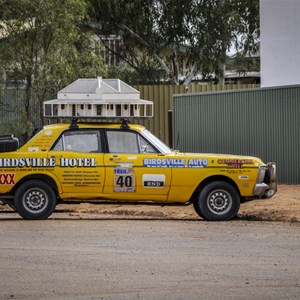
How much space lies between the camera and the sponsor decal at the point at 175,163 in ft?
55.9

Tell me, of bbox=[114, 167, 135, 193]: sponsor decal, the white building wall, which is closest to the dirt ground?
bbox=[114, 167, 135, 193]: sponsor decal

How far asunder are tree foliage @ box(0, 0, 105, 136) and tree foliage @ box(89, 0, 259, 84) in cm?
1150

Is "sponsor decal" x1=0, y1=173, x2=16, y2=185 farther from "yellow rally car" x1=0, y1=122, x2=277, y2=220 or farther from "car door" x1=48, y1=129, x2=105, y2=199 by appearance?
"car door" x1=48, y1=129, x2=105, y2=199

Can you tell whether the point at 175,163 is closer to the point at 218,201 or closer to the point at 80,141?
the point at 218,201

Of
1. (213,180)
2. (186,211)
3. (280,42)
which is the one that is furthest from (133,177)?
(280,42)

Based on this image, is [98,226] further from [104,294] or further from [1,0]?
[1,0]

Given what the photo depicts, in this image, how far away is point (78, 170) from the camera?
56.0 ft

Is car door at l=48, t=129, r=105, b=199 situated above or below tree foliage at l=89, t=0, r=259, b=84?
below

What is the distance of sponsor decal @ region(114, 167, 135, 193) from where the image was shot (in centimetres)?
1705

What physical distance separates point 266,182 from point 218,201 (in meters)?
0.99

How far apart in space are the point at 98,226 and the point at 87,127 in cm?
205

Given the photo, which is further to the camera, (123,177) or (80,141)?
(80,141)

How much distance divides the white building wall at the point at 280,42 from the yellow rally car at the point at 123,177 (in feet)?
32.0

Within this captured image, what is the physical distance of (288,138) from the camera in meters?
24.9
